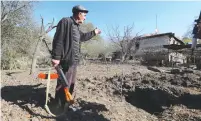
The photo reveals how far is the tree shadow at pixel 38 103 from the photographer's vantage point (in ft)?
15.5

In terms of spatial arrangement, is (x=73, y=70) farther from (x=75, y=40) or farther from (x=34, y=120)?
(x=34, y=120)

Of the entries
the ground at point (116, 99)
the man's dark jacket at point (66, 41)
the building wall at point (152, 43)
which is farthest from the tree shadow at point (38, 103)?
the building wall at point (152, 43)

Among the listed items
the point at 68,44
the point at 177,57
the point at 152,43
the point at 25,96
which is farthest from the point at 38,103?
the point at 152,43

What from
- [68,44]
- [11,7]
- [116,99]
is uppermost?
[11,7]

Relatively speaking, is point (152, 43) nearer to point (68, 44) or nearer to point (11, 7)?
point (11, 7)

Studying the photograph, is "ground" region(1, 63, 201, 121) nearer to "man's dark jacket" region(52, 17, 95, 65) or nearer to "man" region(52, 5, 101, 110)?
"man" region(52, 5, 101, 110)

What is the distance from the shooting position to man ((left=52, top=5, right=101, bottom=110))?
4.34 meters

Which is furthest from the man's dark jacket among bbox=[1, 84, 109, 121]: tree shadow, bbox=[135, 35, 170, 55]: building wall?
bbox=[135, 35, 170, 55]: building wall

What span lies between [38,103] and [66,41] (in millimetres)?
1420

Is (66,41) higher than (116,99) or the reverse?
higher

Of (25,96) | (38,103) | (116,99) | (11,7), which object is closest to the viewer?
(38,103)

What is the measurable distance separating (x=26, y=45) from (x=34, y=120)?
1946 cm

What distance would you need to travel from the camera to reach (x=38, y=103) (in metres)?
5.03

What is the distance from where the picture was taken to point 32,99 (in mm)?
5207
